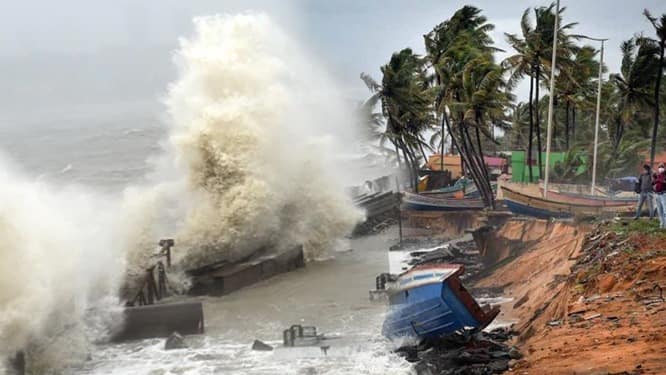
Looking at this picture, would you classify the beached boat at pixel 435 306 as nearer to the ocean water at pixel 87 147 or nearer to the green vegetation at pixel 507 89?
the green vegetation at pixel 507 89

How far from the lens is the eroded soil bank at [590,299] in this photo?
1085 cm

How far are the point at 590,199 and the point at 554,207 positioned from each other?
3.86 feet

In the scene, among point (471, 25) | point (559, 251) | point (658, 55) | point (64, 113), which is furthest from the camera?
→ point (64, 113)

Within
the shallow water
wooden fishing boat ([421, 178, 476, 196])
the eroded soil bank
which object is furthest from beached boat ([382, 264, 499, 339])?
wooden fishing boat ([421, 178, 476, 196])

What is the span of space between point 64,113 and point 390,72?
9250 cm

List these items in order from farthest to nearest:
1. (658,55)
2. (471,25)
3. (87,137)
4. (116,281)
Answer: (87,137) → (471,25) → (658,55) → (116,281)

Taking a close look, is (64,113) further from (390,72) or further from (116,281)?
(116,281)

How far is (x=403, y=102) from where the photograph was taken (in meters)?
38.7

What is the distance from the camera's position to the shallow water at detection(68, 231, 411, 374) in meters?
14.8

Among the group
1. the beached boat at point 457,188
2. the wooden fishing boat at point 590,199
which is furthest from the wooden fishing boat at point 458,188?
the wooden fishing boat at point 590,199

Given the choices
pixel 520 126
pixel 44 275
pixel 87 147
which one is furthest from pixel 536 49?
pixel 87 147

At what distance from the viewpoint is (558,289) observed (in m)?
15.7

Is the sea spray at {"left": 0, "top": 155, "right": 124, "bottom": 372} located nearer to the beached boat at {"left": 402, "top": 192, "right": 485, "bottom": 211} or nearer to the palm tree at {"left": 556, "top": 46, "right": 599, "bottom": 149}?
the beached boat at {"left": 402, "top": 192, "right": 485, "bottom": 211}

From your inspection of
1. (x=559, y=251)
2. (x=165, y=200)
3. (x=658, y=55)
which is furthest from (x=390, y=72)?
(x=559, y=251)
